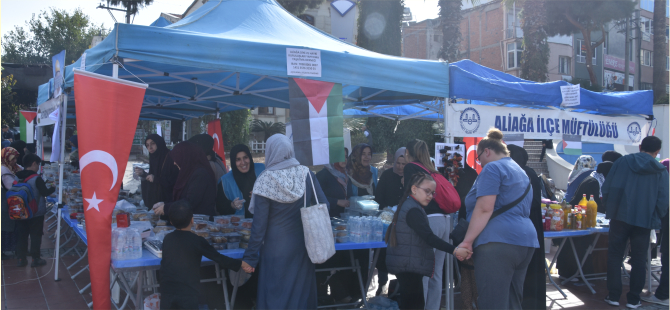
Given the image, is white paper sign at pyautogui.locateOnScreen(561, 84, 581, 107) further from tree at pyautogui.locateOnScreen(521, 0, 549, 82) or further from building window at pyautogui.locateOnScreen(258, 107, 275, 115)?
building window at pyautogui.locateOnScreen(258, 107, 275, 115)

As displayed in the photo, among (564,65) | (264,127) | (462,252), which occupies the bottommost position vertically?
(462,252)

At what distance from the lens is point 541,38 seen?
17203 millimetres

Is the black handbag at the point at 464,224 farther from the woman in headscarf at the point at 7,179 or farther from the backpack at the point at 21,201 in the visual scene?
the woman in headscarf at the point at 7,179

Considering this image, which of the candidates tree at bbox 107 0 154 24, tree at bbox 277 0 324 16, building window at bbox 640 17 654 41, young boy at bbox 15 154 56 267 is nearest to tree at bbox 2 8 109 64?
tree at bbox 107 0 154 24

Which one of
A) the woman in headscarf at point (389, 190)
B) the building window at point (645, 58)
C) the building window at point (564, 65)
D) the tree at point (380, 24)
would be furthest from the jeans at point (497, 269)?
the building window at point (645, 58)

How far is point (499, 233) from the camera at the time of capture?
314 centimetres

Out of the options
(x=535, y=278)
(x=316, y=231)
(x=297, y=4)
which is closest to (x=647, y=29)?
(x=297, y=4)

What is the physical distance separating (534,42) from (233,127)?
12.7m

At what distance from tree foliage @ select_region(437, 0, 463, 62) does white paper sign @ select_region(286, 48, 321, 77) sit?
12.7 m

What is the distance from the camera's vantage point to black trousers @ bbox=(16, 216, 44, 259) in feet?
18.9

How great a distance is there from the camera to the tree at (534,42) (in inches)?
661

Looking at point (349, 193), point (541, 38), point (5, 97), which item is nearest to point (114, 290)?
point (349, 193)

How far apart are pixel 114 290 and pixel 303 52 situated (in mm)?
2978

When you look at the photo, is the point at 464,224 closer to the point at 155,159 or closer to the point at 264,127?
the point at 155,159
